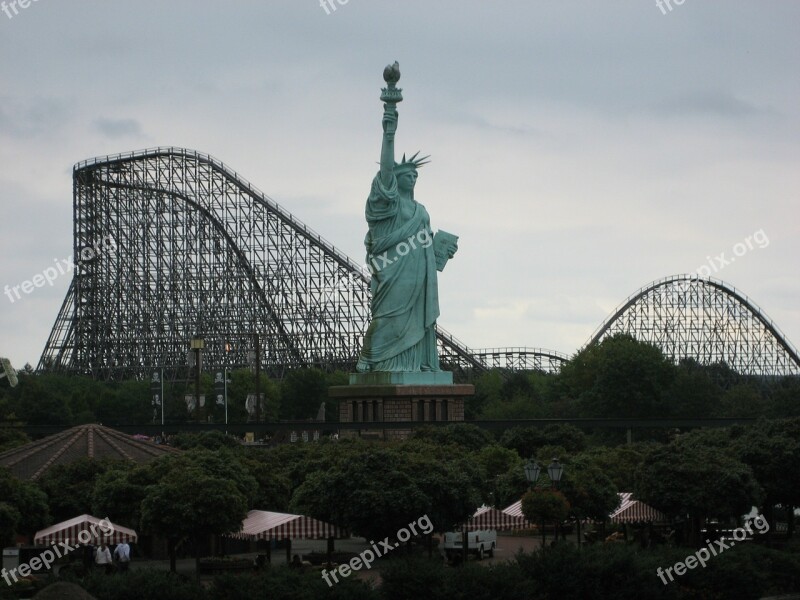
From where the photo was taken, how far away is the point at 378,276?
1916 inches

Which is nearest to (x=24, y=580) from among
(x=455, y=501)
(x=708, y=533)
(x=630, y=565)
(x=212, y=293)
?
(x=455, y=501)

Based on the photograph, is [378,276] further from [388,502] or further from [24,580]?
[24,580]

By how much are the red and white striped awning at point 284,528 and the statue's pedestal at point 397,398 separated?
19.6 meters

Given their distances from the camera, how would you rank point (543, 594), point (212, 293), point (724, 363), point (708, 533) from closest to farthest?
point (543, 594) < point (708, 533) < point (212, 293) < point (724, 363)

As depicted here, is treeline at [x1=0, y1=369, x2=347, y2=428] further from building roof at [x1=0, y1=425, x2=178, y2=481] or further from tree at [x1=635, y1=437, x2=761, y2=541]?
tree at [x1=635, y1=437, x2=761, y2=541]

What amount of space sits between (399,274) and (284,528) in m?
23.1

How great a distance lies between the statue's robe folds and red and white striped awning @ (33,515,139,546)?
2304 cm

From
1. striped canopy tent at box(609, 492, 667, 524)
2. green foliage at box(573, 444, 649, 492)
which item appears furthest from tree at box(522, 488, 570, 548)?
green foliage at box(573, 444, 649, 492)

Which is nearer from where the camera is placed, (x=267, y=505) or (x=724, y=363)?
(x=267, y=505)

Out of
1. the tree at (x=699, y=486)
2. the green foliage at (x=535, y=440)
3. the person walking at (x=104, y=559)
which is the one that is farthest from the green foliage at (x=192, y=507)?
the green foliage at (x=535, y=440)

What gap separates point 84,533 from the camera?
2545cm

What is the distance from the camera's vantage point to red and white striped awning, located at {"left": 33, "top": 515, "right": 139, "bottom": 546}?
2547cm

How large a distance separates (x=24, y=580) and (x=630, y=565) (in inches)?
393

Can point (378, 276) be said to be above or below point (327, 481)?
above
